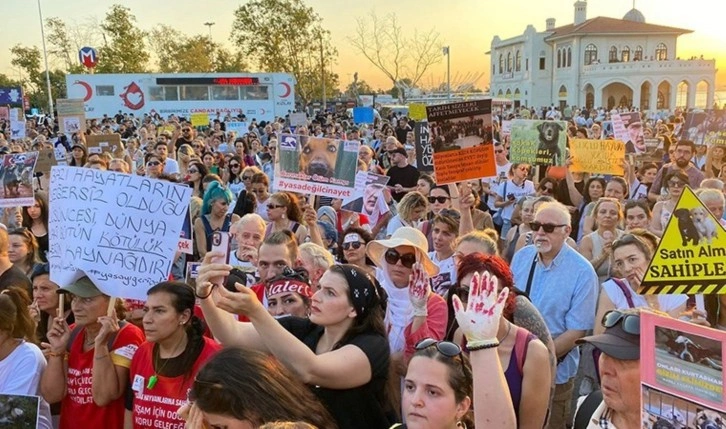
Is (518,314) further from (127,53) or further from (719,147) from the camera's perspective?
(127,53)

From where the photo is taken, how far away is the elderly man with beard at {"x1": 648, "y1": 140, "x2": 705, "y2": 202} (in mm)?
8219

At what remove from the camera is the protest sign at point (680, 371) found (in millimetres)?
1856

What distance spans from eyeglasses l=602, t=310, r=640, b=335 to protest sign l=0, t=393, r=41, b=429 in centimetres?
267

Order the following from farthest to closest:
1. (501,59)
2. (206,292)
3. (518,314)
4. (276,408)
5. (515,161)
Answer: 1. (501,59)
2. (515,161)
3. (518,314)
4. (206,292)
5. (276,408)

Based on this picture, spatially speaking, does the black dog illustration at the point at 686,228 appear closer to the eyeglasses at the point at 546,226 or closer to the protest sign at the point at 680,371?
the protest sign at the point at 680,371

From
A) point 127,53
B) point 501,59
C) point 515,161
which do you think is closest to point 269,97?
point 127,53

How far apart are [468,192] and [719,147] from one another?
588cm

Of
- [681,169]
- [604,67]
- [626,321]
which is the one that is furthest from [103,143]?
[604,67]

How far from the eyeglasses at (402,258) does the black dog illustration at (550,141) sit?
19.0 ft

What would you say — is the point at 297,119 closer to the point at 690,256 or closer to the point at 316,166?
the point at 316,166

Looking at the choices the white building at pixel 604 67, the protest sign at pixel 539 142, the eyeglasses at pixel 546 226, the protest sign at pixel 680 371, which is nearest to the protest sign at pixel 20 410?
the protest sign at pixel 680 371

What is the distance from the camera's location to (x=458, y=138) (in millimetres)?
6875

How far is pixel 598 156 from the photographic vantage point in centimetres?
911

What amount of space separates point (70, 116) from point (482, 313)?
19.0 metres
